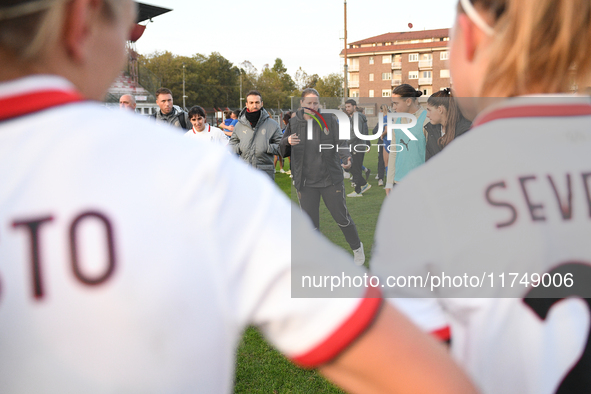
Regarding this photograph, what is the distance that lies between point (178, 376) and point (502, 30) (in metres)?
0.84

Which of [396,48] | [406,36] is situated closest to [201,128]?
[396,48]

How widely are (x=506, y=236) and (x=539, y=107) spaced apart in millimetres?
270

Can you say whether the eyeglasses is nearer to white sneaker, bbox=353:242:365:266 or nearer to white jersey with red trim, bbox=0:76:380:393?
white jersey with red trim, bbox=0:76:380:393

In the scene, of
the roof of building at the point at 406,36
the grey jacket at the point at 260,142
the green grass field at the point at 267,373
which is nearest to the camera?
the green grass field at the point at 267,373

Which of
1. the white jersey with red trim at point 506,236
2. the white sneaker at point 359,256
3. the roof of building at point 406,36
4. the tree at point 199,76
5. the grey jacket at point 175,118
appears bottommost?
the white sneaker at point 359,256

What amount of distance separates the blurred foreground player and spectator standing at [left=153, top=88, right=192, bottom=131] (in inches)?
289

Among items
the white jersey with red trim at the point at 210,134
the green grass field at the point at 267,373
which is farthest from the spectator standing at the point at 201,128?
the green grass field at the point at 267,373

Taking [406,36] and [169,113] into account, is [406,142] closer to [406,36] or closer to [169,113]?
[169,113]

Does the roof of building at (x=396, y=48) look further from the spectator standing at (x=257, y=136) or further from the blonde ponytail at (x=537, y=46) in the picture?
the blonde ponytail at (x=537, y=46)

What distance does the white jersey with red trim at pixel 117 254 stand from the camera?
54cm

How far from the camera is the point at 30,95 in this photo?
0.56 meters

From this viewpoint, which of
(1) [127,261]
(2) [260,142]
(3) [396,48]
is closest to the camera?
(1) [127,261]

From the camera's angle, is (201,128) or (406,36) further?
(406,36)

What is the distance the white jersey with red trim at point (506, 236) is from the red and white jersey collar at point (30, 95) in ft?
2.08
